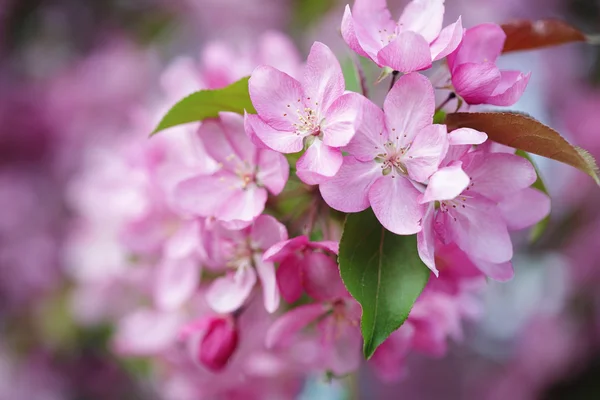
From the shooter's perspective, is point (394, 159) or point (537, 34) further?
point (537, 34)

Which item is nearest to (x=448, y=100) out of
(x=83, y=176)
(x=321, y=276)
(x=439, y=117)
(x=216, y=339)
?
(x=439, y=117)

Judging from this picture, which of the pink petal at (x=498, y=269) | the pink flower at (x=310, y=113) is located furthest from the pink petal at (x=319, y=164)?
the pink petal at (x=498, y=269)

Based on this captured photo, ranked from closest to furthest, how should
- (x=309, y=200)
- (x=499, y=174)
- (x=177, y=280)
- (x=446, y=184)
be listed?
(x=446, y=184), (x=499, y=174), (x=309, y=200), (x=177, y=280)

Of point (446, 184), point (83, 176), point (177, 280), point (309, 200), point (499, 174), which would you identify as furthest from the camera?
point (83, 176)

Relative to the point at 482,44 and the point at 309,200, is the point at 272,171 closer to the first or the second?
the point at 309,200

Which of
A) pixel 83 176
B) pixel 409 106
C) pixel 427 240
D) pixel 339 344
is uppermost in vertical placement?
pixel 409 106

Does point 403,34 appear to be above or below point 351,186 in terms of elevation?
above

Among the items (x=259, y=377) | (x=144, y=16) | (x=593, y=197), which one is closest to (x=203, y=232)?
(x=259, y=377)
